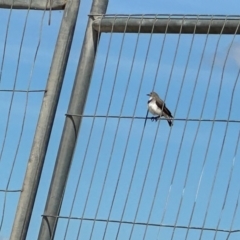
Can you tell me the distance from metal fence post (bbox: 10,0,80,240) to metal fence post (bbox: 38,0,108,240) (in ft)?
0.37

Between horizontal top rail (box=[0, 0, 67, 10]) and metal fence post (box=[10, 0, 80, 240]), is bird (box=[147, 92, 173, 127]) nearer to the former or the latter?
metal fence post (box=[10, 0, 80, 240])

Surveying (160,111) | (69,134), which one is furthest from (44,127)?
(160,111)

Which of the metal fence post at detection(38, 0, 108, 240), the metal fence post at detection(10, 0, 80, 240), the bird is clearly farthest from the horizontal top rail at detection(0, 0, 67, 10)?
the bird

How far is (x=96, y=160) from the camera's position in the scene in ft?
22.1

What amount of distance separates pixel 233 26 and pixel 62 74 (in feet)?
3.98

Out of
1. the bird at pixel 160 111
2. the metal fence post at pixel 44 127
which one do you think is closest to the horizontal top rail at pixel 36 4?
the metal fence post at pixel 44 127

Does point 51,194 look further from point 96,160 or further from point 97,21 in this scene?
point 97,21

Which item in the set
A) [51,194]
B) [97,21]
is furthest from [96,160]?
[97,21]

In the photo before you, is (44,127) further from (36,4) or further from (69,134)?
(36,4)

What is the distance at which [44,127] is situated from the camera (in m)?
7.07

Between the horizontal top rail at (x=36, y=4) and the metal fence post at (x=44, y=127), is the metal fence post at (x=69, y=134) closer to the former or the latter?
the metal fence post at (x=44, y=127)

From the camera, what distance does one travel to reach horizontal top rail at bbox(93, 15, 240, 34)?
263 inches

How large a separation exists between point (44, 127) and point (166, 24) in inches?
40.6

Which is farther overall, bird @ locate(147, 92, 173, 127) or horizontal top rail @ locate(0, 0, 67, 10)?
horizontal top rail @ locate(0, 0, 67, 10)
